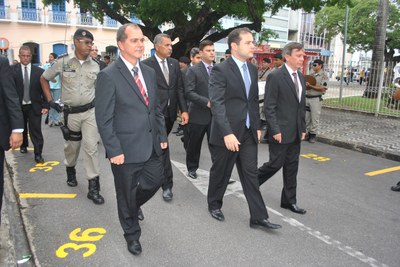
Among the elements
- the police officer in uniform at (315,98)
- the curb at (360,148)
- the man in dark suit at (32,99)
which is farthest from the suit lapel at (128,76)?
the police officer in uniform at (315,98)

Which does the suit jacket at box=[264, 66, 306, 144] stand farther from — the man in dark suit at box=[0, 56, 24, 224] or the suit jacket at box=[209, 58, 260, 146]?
the man in dark suit at box=[0, 56, 24, 224]

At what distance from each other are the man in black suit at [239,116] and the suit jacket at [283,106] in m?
0.35

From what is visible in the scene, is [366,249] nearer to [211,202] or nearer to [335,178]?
[211,202]

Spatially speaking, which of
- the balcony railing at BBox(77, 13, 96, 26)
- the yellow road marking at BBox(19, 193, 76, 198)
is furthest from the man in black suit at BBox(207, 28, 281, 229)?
the balcony railing at BBox(77, 13, 96, 26)

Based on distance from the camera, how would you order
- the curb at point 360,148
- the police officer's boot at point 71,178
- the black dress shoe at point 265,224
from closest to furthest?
the black dress shoe at point 265,224, the police officer's boot at point 71,178, the curb at point 360,148

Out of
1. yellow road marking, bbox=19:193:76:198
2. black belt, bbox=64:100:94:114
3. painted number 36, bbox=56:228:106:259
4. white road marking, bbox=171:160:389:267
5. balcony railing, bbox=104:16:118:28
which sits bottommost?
yellow road marking, bbox=19:193:76:198

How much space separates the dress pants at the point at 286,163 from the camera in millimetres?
4340

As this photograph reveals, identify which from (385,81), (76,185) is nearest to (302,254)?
(76,185)

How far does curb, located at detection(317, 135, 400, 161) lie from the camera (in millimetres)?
7392

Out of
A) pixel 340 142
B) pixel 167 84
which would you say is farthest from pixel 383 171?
pixel 167 84

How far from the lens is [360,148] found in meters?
Answer: 8.02

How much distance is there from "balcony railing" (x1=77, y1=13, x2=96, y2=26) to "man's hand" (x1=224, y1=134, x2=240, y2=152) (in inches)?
1208

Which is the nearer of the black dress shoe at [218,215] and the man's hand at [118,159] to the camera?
the man's hand at [118,159]

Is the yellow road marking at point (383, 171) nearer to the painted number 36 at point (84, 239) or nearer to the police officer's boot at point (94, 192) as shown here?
the police officer's boot at point (94, 192)
